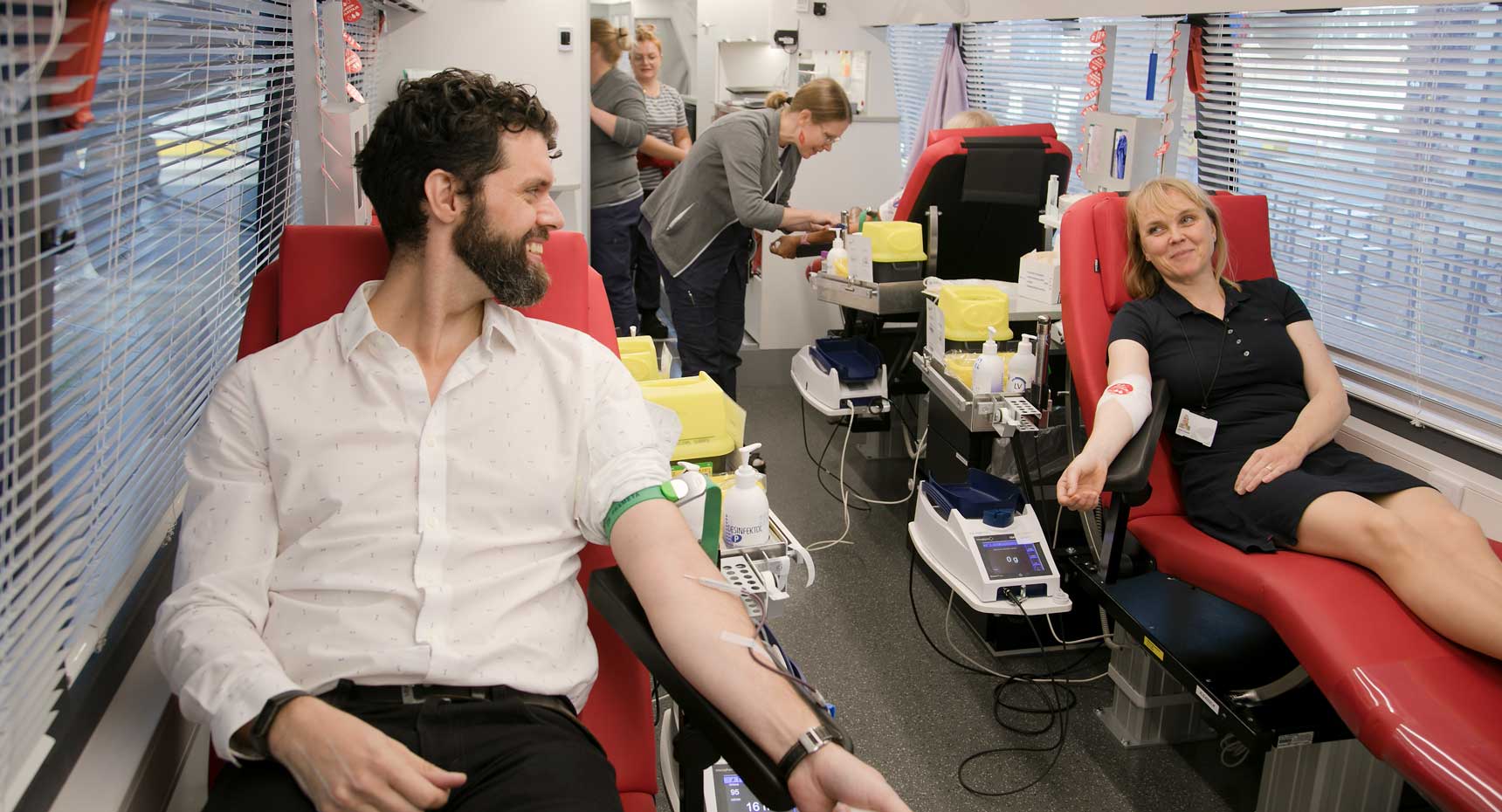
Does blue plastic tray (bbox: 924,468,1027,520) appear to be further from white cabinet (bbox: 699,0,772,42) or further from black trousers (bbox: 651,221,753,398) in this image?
white cabinet (bbox: 699,0,772,42)

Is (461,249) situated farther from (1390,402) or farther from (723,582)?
(1390,402)

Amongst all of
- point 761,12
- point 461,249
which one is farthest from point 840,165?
point 461,249

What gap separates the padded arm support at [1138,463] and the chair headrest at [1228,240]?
40cm

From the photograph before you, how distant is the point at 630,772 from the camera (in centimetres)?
157

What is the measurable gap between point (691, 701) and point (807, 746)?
0.14 m

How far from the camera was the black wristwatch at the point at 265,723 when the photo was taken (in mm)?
1270

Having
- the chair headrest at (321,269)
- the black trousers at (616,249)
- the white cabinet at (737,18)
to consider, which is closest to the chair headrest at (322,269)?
the chair headrest at (321,269)

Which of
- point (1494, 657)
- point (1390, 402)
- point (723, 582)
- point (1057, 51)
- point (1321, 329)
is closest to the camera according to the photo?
point (723, 582)

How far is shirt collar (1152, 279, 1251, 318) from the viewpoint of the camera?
2.56 meters

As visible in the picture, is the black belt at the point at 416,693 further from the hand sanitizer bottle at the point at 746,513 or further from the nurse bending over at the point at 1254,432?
the nurse bending over at the point at 1254,432

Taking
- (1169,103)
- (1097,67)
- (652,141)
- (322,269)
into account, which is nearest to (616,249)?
(652,141)

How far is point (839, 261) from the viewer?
3795 mm

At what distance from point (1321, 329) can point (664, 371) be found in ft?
5.97

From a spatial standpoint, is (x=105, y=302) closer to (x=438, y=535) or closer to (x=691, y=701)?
(x=438, y=535)
